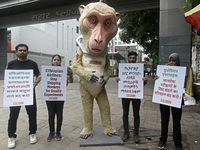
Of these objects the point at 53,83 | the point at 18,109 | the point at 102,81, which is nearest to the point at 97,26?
the point at 102,81

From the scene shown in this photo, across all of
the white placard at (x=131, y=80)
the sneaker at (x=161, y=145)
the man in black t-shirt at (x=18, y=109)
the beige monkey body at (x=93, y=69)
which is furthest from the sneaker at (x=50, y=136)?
the sneaker at (x=161, y=145)

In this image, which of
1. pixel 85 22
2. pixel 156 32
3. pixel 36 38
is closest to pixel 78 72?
pixel 85 22

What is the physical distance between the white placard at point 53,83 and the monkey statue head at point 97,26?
0.77 m

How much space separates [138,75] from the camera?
3203mm

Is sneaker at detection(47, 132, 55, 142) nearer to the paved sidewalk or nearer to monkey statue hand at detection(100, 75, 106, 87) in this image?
the paved sidewalk

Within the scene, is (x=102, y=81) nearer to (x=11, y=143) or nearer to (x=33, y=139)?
(x=33, y=139)

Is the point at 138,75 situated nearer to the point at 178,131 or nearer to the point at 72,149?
the point at 178,131

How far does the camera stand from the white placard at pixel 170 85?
2.70 metres

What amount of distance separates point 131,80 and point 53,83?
5.26 feet

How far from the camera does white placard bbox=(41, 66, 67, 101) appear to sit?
10.4ft

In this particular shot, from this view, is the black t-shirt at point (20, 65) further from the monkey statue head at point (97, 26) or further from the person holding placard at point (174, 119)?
the person holding placard at point (174, 119)

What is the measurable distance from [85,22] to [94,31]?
264mm

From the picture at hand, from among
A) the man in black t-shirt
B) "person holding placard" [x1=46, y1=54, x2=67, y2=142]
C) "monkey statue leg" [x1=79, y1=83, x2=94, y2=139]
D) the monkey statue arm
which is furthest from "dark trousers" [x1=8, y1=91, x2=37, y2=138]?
the monkey statue arm

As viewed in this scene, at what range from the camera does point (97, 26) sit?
9.75ft
